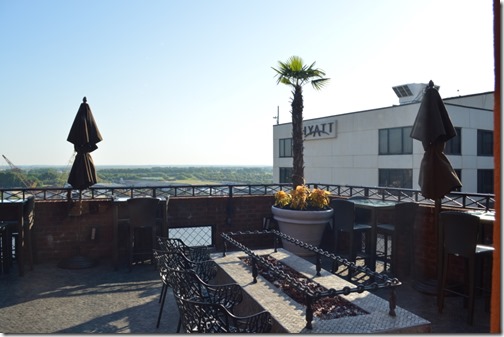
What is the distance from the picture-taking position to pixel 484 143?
22.0 meters

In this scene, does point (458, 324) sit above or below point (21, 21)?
below

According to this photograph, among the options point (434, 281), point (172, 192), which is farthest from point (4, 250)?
point (434, 281)

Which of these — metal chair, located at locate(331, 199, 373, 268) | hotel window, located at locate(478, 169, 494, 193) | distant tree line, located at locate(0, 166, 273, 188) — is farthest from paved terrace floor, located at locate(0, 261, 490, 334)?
hotel window, located at locate(478, 169, 494, 193)

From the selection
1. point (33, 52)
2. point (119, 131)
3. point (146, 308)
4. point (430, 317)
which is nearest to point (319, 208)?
point (430, 317)

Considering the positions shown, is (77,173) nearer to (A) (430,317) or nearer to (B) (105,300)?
(B) (105,300)

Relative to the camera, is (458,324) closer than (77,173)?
Yes

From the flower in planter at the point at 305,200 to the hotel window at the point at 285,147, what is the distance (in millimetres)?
21099

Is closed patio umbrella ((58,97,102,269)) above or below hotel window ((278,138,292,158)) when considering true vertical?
below

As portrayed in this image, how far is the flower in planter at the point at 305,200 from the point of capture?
24.3 feet

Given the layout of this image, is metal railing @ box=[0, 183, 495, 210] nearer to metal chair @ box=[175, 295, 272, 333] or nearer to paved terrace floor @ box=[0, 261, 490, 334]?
paved terrace floor @ box=[0, 261, 490, 334]

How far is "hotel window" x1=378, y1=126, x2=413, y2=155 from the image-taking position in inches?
819

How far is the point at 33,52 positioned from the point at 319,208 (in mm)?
5334

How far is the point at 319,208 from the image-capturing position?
7461 mm

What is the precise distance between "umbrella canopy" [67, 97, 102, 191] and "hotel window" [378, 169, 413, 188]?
17325mm
